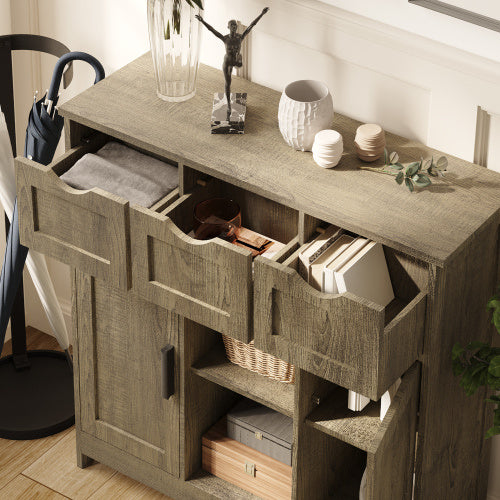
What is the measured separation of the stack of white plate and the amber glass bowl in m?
0.33

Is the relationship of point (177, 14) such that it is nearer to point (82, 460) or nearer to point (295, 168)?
point (295, 168)

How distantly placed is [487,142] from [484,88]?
13cm

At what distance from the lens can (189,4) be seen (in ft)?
7.57

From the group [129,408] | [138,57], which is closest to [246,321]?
[129,408]

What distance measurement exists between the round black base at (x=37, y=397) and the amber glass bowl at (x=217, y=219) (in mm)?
968

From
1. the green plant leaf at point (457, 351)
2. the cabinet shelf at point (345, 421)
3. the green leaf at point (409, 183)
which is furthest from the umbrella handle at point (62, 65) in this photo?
the green plant leaf at point (457, 351)

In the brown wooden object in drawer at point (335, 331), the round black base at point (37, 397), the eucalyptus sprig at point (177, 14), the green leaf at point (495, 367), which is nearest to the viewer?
the brown wooden object in drawer at point (335, 331)

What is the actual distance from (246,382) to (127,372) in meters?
0.34

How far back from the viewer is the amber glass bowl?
7.63 ft

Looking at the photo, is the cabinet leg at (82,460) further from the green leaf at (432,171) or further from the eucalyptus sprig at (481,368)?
the green leaf at (432,171)

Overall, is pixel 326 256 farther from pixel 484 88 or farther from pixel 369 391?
pixel 484 88

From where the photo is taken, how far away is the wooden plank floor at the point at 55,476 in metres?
2.86

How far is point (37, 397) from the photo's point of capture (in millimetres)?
3123

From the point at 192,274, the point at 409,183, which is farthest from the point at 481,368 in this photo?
the point at 192,274
